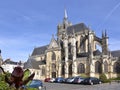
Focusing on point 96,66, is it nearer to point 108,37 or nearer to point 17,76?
point 108,37

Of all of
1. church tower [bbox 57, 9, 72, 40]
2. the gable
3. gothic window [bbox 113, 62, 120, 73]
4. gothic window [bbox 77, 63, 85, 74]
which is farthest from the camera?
church tower [bbox 57, 9, 72, 40]

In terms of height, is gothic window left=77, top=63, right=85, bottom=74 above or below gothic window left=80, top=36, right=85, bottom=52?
below

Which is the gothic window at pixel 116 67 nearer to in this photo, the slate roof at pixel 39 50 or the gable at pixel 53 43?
the gable at pixel 53 43

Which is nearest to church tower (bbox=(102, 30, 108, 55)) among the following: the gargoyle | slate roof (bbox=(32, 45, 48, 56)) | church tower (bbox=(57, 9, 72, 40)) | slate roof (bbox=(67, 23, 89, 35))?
slate roof (bbox=(67, 23, 89, 35))

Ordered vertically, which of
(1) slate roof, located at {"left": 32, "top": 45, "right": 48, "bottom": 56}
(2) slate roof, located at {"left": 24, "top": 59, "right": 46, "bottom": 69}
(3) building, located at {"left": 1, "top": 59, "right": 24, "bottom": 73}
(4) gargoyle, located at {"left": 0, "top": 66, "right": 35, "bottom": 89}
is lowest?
(4) gargoyle, located at {"left": 0, "top": 66, "right": 35, "bottom": 89}

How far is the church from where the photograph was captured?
61.7 meters

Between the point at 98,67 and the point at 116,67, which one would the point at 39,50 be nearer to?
the point at 98,67

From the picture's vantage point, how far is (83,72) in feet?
211

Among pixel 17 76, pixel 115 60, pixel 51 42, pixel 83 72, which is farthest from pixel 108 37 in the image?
pixel 17 76

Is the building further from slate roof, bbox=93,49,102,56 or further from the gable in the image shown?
slate roof, bbox=93,49,102,56

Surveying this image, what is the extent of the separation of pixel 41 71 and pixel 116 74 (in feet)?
80.8

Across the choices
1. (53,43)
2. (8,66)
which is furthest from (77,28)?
(8,66)

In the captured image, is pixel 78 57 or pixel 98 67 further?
pixel 78 57

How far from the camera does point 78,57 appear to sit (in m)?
68.2
